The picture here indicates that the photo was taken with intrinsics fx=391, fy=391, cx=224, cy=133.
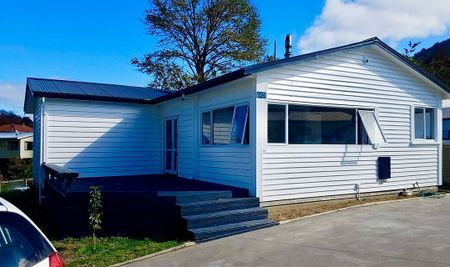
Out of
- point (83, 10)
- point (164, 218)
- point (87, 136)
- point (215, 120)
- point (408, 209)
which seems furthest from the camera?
point (83, 10)

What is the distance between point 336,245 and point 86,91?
10.2 meters

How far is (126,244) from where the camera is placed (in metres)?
7.30

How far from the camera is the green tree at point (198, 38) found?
29297mm

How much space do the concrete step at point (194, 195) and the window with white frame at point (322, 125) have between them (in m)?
1.82

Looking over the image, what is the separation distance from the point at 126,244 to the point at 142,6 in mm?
26606

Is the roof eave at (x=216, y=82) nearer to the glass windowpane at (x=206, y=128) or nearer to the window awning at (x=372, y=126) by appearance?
the glass windowpane at (x=206, y=128)

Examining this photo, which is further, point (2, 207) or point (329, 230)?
point (329, 230)

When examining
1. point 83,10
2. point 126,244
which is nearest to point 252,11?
point 83,10

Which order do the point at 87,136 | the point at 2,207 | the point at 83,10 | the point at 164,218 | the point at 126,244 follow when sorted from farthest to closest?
the point at 83,10 → the point at 87,136 → the point at 164,218 → the point at 126,244 → the point at 2,207

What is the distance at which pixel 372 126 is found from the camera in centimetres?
1118

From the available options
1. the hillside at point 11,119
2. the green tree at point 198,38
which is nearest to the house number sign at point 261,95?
the green tree at point 198,38

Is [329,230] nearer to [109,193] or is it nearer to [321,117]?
[321,117]

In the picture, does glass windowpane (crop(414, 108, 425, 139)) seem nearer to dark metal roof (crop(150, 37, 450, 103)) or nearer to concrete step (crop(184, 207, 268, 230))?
dark metal roof (crop(150, 37, 450, 103))

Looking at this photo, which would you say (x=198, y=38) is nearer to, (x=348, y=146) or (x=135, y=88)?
(x=135, y=88)
